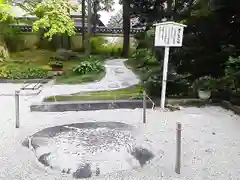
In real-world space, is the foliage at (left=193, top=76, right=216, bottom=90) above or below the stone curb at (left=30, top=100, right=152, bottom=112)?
above

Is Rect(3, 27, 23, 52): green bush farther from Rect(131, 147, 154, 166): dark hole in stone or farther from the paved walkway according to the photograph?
Rect(131, 147, 154, 166): dark hole in stone

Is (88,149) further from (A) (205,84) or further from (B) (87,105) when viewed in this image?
(A) (205,84)

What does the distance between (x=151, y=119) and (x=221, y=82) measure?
236cm

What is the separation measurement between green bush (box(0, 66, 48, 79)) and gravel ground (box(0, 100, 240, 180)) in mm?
3373

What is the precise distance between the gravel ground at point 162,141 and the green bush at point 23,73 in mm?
3373

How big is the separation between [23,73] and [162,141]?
24.3ft

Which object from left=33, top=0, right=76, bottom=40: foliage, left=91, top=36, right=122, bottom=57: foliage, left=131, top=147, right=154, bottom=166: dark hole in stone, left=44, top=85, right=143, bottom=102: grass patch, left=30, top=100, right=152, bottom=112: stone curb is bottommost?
left=131, top=147, right=154, bottom=166: dark hole in stone

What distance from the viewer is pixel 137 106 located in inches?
245

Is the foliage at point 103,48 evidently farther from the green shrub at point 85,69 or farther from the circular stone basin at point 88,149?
the circular stone basin at point 88,149

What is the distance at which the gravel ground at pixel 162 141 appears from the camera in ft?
10.8

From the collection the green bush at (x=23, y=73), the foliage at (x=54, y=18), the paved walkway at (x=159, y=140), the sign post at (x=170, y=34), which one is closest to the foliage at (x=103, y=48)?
the foliage at (x=54, y=18)

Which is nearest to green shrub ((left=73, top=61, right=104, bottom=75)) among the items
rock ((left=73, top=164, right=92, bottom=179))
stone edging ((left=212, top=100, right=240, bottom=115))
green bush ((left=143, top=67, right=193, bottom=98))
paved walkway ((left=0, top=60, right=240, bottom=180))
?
paved walkway ((left=0, top=60, right=240, bottom=180))

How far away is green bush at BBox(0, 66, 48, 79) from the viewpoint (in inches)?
392

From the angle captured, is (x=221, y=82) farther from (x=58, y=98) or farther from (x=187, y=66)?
(x=58, y=98)
